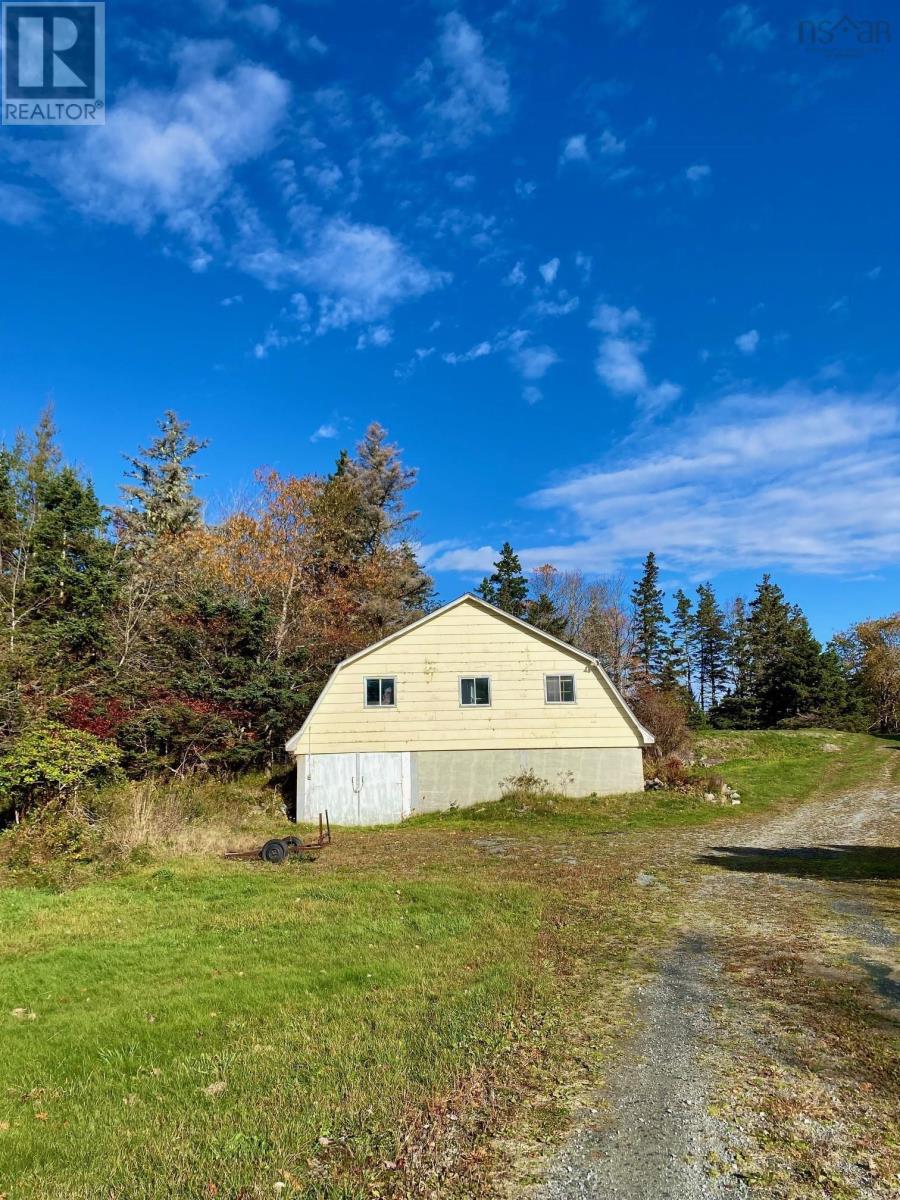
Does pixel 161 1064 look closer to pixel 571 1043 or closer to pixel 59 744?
pixel 571 1043

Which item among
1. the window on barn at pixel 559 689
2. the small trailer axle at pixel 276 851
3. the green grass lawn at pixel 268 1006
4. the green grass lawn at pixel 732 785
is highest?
the window on barn at pixel 559 689

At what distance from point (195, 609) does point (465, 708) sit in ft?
36.6

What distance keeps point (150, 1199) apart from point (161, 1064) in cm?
185

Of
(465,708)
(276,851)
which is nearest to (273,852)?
(276,851)

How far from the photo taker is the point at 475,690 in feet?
76.0

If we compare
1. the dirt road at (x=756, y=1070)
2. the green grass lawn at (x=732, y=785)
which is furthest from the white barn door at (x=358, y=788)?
the dirt road at (x=756, y=1070)

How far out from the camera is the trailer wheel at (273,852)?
14289 millimetres

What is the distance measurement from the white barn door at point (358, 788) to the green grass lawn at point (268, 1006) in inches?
344

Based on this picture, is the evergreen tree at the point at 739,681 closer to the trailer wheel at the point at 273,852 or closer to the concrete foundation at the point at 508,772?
the concrete foundation at the point at 508,772

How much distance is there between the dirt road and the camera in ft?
11.8

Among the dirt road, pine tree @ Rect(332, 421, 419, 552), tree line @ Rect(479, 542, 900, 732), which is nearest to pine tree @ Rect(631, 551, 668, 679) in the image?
tree line @ Rect(479, 542, 900, 732)

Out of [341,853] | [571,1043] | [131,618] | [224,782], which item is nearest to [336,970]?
[571,1043]

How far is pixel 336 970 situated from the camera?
7.21 m

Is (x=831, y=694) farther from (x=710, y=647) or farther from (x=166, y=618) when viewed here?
(x=166, y=618)
